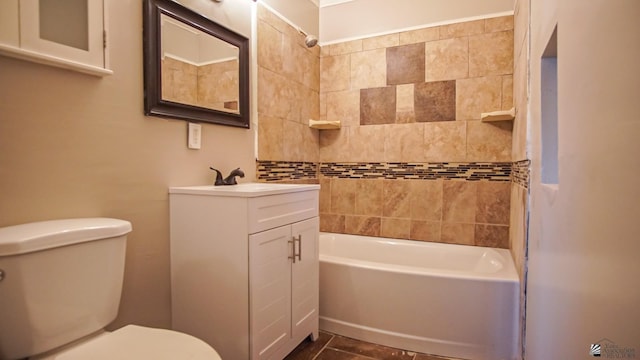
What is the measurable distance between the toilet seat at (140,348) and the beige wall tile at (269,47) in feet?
5.94

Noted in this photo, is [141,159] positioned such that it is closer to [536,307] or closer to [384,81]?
[536,307]

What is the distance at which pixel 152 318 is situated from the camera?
1583mm

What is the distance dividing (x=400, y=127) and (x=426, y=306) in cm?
148

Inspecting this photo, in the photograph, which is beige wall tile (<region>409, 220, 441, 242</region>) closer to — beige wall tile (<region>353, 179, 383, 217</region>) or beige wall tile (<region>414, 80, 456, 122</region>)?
beige wall tile (<region>353, 179, 383, 217</region>)

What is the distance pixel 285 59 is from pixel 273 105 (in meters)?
0.43

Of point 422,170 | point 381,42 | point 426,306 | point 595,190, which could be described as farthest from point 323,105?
point 595,190

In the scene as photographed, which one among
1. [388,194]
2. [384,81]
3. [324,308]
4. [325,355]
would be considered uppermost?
[384,81]

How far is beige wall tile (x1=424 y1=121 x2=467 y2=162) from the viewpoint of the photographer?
260 centimetres

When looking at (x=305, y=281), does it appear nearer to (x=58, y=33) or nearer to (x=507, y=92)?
(x=58, y=33)

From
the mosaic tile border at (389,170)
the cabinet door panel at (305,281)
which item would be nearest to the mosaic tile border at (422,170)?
the mosaic tile border at (389,170)

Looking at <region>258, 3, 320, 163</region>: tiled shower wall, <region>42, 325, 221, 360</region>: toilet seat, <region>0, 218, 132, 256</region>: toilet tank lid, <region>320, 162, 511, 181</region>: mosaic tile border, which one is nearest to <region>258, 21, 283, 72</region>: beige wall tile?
<region>258, 3, 320, 163</region>: tiled shower wall

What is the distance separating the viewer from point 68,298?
1.08 metres

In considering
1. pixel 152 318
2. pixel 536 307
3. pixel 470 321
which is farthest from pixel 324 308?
pixel 536 307

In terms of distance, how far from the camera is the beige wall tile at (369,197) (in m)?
2.92
